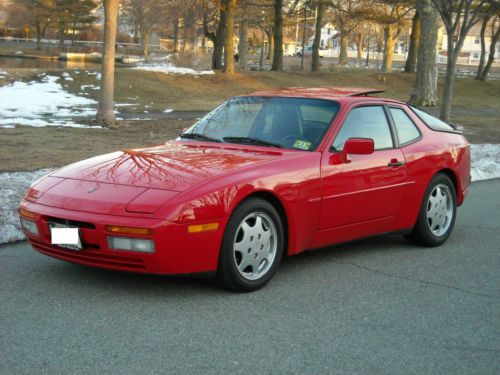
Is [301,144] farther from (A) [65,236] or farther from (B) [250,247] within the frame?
(A) [65,236]

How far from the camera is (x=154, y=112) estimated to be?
2100 cm

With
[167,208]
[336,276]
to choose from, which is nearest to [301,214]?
[336,276]

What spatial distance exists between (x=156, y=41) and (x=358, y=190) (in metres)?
108

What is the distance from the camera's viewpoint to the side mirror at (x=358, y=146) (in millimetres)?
5777

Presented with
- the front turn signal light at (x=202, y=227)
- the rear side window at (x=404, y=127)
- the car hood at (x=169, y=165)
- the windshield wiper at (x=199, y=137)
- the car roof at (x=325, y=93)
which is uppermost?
the car roof at (x=325, y=93)

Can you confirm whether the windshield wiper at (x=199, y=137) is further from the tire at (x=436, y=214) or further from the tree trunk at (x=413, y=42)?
the tree trunk at (x=413, y=42)

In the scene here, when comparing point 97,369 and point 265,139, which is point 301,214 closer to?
point 265,139

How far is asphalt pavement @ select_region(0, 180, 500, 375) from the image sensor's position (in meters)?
3.86

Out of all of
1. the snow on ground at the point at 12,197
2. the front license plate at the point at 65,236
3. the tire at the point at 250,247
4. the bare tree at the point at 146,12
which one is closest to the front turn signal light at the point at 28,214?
the front license plate at the point at 65,236

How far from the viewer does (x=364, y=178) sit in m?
6.01

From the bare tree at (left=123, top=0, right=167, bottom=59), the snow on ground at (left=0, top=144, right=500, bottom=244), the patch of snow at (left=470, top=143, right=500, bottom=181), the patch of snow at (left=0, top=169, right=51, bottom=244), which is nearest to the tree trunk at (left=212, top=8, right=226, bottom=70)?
the bare tree at (left=123, top=0, right=167, bottom=59)

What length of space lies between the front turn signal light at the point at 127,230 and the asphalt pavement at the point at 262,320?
0.50 metres

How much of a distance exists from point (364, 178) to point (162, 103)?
1812cm

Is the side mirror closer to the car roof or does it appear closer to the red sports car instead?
the red sports car
